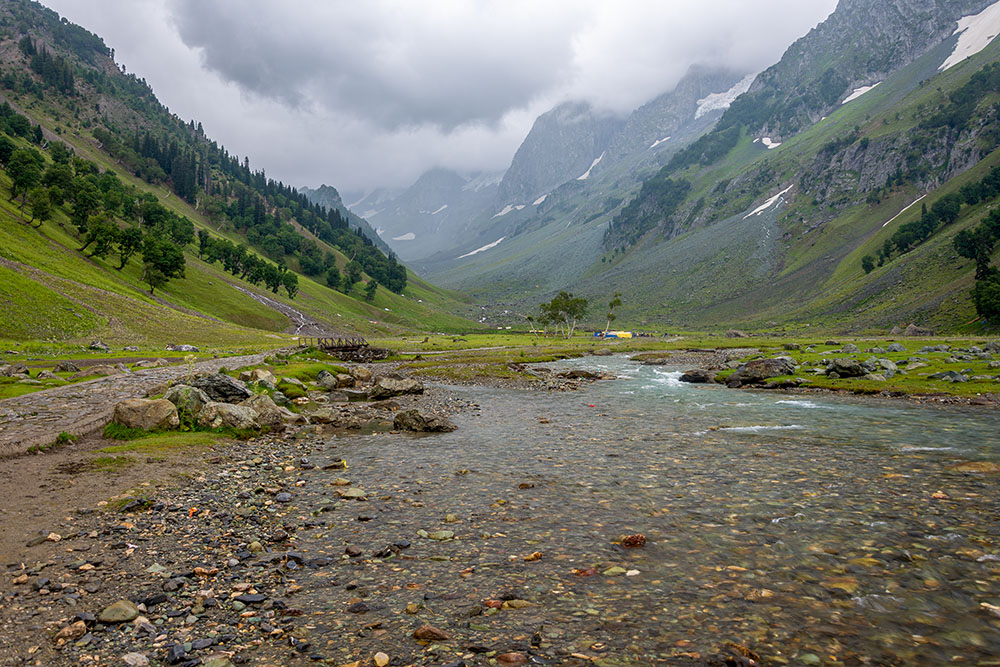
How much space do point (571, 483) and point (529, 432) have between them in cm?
1089

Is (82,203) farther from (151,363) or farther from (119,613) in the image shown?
(119,613)

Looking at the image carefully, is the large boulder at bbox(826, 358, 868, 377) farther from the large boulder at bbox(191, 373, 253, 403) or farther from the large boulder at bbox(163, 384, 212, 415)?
the large boulder at bbox(163, 384, 212, 415)

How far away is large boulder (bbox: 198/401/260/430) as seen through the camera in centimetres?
2666

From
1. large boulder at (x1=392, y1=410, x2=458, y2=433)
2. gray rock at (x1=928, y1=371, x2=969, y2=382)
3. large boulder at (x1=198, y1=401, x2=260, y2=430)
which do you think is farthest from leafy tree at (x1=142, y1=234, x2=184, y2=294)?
gray rock at (x1=928, y1=371, x2=969, y2=382)

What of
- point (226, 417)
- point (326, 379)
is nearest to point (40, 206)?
point (326, 379)

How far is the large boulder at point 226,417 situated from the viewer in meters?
26.7

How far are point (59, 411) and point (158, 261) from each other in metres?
109

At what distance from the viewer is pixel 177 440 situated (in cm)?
2316

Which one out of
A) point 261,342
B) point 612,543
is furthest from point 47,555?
point 261,342

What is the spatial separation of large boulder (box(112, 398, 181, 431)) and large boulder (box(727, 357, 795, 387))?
169ft

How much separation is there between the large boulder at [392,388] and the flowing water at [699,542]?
65.3 ft

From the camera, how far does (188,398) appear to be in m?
27.5

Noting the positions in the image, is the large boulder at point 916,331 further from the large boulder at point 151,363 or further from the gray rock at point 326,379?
the large boulder at point 151,363

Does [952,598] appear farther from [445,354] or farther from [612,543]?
[445,354]
